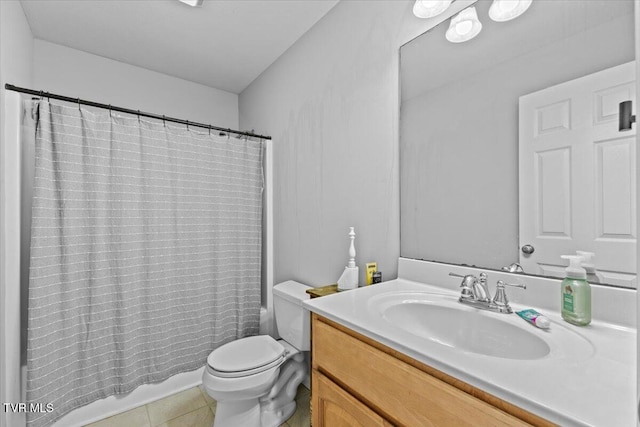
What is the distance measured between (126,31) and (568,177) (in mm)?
2557

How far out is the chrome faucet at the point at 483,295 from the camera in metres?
A: 0.91

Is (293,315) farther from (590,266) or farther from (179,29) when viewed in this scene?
(179,29)

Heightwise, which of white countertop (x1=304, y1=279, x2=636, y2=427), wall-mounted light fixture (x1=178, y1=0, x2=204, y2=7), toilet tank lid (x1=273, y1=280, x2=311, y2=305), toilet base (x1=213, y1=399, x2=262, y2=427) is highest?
wall-mounted light fixture (x1=178, y1=0, x2=204, y2=7)

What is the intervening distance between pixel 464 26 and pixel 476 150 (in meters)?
0.50

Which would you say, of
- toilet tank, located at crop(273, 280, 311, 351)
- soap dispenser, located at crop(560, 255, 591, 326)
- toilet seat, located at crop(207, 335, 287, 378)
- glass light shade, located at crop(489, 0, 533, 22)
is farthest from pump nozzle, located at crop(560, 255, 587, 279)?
toilet seat, located at crop(207, 335, 287, 378)

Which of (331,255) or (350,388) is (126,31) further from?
(350,388)

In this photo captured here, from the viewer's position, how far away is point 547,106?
0.91 metres

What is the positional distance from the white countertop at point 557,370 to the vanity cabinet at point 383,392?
3cm

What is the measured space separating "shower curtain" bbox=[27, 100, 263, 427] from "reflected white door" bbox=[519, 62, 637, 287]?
1.73m

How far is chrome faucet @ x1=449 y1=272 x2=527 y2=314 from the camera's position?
0.91 m

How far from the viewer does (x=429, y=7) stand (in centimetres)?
119

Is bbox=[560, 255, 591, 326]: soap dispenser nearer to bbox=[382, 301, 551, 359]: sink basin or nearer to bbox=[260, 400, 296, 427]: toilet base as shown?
bbox=[382, 301, 551, 359]: sink basin

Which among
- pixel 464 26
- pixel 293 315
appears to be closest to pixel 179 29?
pixel 464 26

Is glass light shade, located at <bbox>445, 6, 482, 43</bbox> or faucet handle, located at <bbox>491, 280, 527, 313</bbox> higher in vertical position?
glass light shade, located at <bbox>445, 6, 482, 43</bbox>
